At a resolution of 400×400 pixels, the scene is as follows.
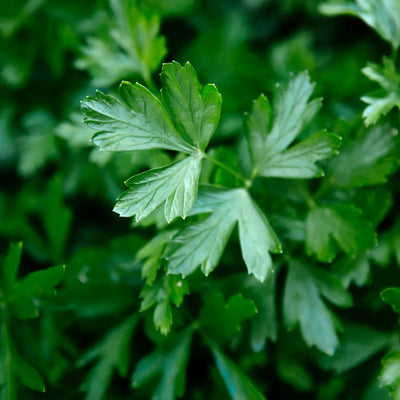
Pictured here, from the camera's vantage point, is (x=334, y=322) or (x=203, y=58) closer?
(x=334, y=322)

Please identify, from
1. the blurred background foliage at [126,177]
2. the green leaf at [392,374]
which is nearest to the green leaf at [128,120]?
the blurred background foliage at [126,177]

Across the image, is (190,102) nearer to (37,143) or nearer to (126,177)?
(126,177)

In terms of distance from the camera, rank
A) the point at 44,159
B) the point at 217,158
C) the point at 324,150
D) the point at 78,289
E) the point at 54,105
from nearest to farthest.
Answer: the point at 324,150
the point at 217,158
the point at 78,289
the point at 44,159
the point at 54,105

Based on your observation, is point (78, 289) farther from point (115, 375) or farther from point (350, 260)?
point (350, 260)

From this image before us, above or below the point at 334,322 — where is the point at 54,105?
above

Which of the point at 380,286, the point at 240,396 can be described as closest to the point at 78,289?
the point at 240,396
